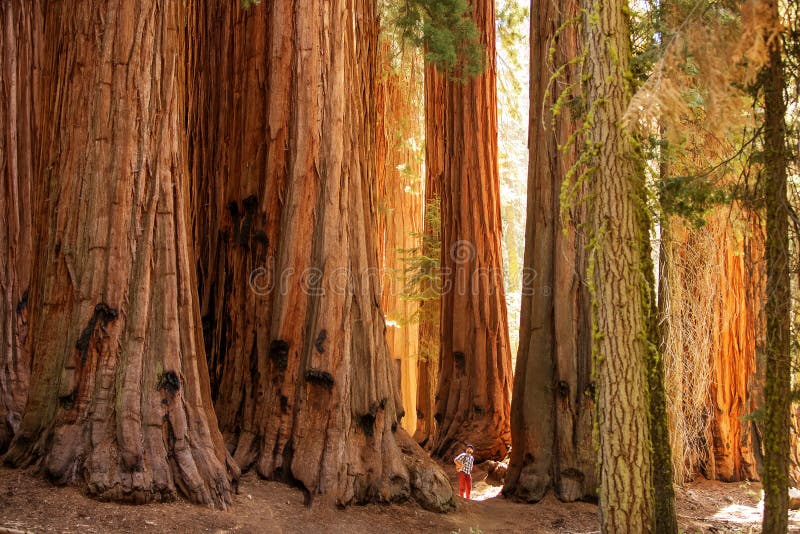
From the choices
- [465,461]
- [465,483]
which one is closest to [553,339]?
[465,461]

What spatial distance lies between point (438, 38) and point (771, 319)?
6238mm

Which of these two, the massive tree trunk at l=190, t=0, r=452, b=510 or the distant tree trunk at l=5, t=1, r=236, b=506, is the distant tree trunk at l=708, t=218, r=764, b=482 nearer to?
the massive tree trunk at l=190, t=0, r=452, b=510

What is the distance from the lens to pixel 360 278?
365 inches

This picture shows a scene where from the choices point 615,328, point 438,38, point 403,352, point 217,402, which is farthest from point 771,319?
point 403,352

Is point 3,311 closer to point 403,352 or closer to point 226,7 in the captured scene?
point 226,7

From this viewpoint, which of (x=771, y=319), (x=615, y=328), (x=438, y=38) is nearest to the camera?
(x=615, y=328)

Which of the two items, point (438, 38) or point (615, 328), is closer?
point (615, 328)

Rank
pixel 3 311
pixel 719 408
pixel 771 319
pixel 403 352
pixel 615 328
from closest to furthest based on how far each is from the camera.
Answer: pixel 615 328 < pixel 771 319 < pixel 3 311 < pixel 719 408 < pixel 403 352

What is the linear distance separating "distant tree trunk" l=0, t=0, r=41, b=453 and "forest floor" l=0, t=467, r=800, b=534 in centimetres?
249

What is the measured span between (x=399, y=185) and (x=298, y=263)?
37.3 ft

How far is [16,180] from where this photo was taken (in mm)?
10242

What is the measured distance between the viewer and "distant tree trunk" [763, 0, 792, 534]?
6.75m

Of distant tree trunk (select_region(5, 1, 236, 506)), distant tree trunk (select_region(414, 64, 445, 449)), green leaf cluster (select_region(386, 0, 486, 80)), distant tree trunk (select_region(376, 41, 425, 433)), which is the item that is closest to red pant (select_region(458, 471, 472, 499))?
→ distant tree trunk (select_region(5, 1, 236, 506))

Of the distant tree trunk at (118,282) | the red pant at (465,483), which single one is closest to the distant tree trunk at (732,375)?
the red pant at (465,483)
